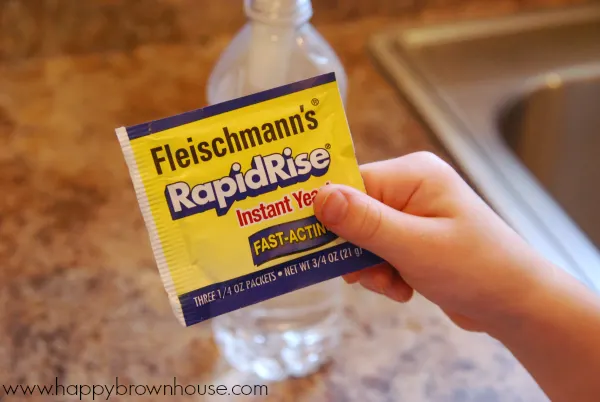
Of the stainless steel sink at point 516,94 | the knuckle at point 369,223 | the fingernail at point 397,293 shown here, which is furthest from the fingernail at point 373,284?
the stainless steel sink at point 516,94

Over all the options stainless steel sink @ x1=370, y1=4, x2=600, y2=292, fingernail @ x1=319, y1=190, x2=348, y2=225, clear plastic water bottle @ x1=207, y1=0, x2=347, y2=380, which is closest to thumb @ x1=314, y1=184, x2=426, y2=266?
fingernail @ x1=319, y1=190, x2=348, y2=225

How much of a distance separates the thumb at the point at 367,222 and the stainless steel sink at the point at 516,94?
0.28 m

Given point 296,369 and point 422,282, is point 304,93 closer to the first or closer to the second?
point 422,282

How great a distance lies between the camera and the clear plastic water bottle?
504 millimetres

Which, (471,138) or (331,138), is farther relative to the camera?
(471,138)

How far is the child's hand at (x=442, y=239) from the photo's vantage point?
0.40 m

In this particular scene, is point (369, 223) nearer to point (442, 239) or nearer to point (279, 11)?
point (442, 239)

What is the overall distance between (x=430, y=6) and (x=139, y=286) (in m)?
0.64

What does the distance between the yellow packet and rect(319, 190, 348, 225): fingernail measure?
0.01 m

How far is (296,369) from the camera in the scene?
54 cm

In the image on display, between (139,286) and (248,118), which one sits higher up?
(248,118)

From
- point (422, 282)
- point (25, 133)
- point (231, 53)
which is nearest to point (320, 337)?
point (422, 282)

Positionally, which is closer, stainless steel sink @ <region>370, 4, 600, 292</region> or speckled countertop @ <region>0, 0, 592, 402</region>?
speckled countertop @ <region>0, 0, 592, 402</region>

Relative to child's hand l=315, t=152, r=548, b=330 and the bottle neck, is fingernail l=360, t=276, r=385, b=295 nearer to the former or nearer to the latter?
child's hand l=315, t=152, r=548, b=330
